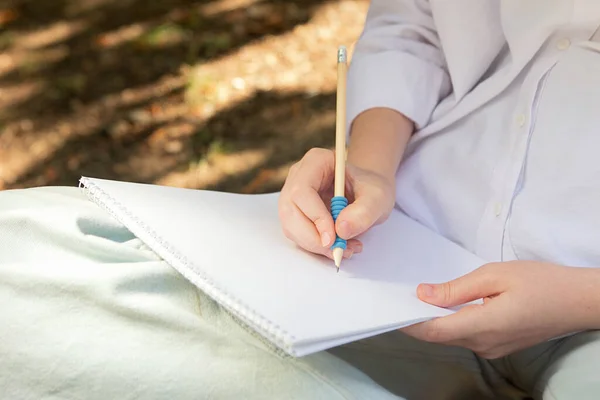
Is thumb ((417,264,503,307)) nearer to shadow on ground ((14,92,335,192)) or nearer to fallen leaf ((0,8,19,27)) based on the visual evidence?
shadow on ground ((14,92,335,192))

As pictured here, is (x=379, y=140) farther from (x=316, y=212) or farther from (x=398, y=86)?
(x=316, y=212)

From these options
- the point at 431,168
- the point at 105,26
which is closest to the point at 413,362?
the point at 431,168

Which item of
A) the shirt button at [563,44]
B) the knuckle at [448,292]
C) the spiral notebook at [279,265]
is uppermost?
the shirt button at [563,44]

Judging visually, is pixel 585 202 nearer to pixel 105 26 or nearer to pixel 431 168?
pixel 431 168

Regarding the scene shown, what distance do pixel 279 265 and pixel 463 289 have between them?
0.19 meters

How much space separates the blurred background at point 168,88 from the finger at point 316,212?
81 cm

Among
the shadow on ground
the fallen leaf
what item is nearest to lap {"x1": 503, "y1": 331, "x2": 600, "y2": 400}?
the shadow on ground

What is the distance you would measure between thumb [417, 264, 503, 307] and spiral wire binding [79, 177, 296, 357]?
161mm

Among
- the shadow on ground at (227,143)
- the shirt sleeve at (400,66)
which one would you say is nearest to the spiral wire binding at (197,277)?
the shirt sleeve at (400,66)

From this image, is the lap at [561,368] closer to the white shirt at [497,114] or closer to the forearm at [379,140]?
the white shirt at [497,114]

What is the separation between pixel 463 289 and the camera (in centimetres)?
73

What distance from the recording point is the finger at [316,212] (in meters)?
0.73

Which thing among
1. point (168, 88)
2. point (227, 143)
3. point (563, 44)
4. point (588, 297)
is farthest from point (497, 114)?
point (168, 88)

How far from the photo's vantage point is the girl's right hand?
0.74 m
